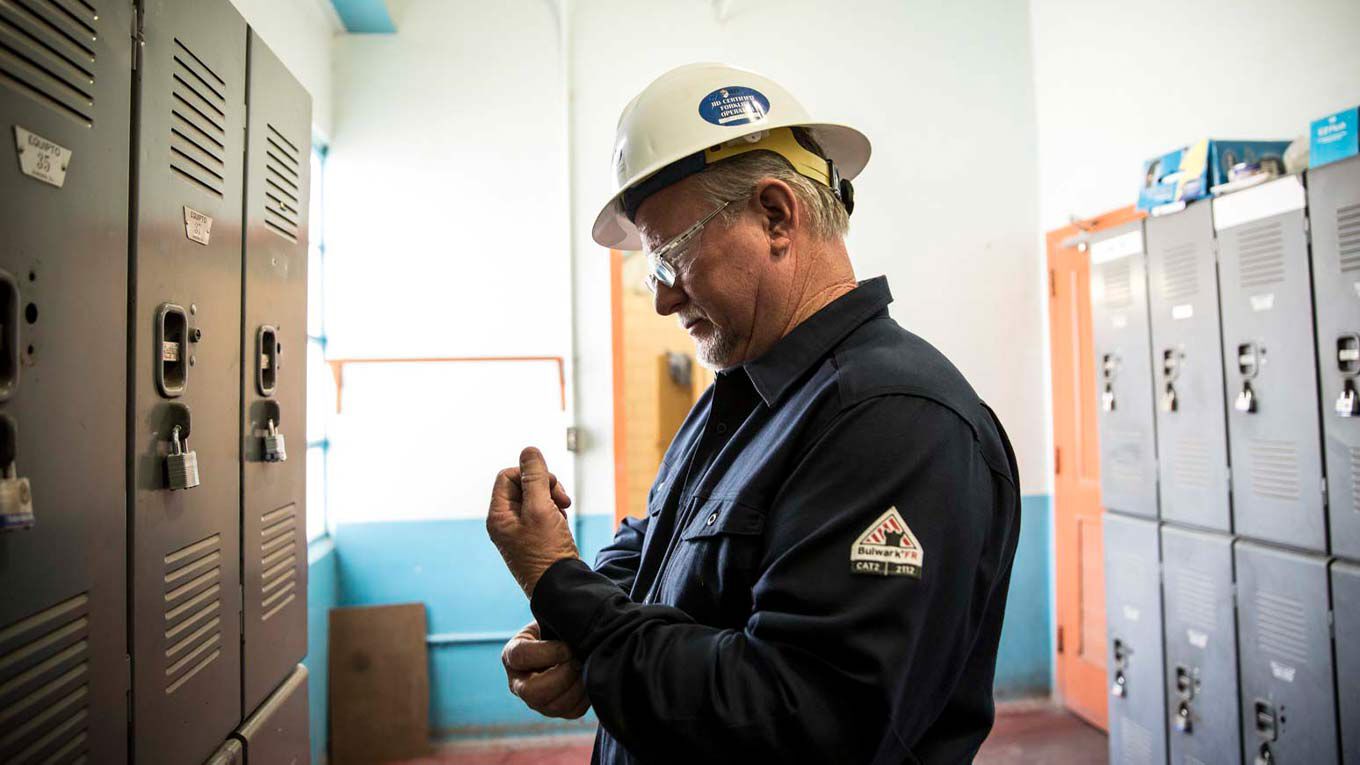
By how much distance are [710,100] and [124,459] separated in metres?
0.93

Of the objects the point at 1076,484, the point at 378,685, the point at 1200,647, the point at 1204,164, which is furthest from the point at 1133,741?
the point at 378,685

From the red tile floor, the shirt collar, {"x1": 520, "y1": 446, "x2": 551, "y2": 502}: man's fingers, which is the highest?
the shirt collar

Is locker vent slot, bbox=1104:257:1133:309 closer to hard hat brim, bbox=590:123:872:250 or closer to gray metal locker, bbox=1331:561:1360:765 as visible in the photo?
gray metal locker, bbox=1331:561:1360:765

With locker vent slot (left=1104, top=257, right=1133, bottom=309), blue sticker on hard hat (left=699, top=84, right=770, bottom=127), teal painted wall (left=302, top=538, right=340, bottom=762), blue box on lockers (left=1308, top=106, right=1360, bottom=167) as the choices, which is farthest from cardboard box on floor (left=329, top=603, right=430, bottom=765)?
blue box on lockers (left=1308, top=106, right=1360, bottom=167)

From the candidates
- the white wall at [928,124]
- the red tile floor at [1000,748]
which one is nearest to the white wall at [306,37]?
the white wall at [928,124]

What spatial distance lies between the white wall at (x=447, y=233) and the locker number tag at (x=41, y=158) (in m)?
2.55

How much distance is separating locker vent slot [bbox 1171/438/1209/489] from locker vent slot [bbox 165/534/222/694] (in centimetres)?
272

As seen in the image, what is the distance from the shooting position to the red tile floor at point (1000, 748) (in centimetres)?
306

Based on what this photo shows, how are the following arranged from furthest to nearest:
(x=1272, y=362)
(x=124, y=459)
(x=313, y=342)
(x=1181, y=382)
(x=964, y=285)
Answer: (x=964, y=285) → (x=313, y=342) → (x=1181, y=382) → (x=1272, y=362) → (x=124, y=459)

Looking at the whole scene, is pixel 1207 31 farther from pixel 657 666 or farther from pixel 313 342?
pixel 313 342

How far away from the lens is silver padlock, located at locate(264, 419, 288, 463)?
1410mm

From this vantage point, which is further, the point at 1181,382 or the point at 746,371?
the point at 1181,382

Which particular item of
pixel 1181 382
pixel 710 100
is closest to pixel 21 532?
pixel 710 100

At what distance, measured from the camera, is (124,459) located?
97 cm
